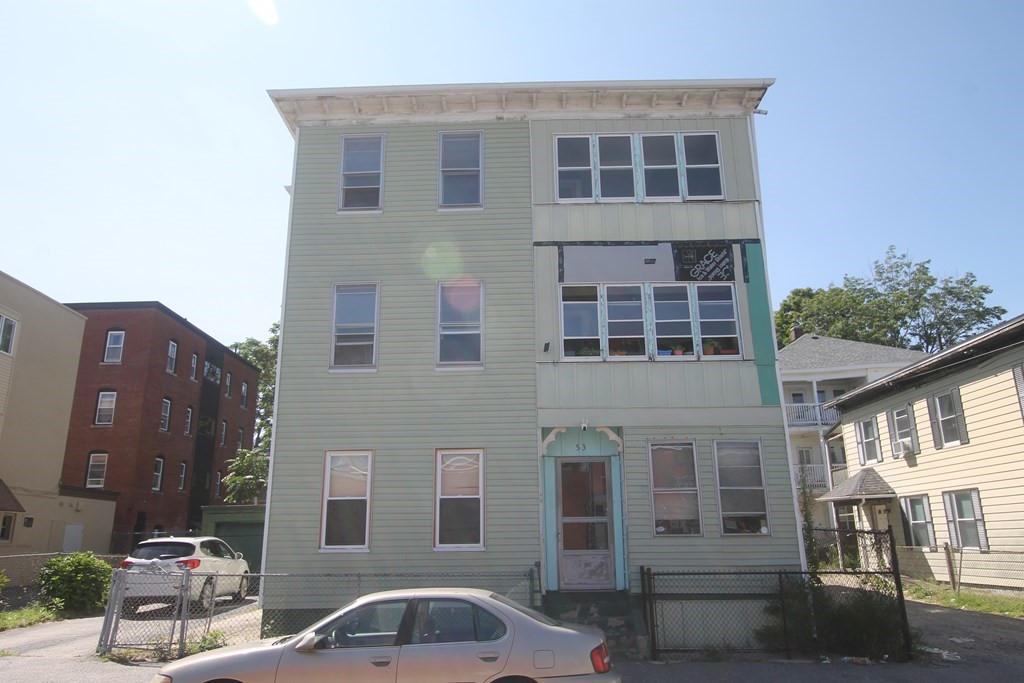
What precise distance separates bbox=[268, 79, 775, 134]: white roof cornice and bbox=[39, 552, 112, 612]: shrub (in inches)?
433

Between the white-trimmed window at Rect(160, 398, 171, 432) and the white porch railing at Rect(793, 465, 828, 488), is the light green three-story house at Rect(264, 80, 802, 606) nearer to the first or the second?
the white porch railing at Rect(793, 465, 828, 488)

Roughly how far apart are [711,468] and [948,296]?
43970mm

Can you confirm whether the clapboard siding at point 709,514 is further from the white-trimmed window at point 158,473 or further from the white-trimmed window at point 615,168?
the white-trimmed window at point 158,473

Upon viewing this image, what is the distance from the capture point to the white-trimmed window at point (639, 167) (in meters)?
14.5

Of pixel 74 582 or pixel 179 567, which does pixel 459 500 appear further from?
pixel 74 582

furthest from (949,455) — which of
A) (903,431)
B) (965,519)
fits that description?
(903,431)

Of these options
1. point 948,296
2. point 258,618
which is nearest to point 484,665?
point 258,618

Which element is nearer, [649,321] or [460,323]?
[649,321]

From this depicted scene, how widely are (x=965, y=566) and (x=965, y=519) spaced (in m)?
1.23

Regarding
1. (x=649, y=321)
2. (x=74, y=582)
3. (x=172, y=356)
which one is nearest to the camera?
(x=649, y=321)

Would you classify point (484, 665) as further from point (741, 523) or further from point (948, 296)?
point (948, 296)

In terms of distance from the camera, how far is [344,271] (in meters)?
14.1

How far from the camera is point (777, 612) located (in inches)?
449

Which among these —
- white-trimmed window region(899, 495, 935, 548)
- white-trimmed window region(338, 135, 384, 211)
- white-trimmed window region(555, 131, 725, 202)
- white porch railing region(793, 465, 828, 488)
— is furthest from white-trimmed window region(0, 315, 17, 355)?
white porch railing region(793, 465, 828, 488)
